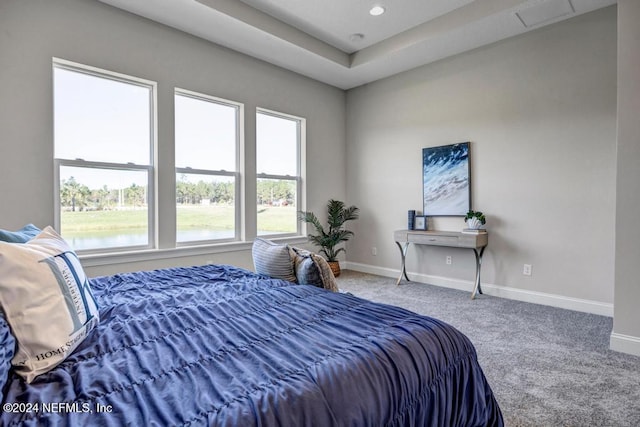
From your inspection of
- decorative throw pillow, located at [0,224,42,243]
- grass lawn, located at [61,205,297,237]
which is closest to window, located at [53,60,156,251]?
grass lawn, located at [61,205,297,237]

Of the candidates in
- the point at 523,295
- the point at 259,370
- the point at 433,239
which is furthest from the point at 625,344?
the point at 259,370

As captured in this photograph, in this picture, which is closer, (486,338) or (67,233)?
(486,338)

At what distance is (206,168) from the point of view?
13.3 feet

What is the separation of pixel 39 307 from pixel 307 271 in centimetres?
134

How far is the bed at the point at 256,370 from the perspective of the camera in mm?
784

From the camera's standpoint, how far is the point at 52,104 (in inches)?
114

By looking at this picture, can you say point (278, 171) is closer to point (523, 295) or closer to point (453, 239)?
point (453, 239)

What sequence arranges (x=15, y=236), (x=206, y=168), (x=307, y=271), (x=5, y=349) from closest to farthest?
(x=5, y=349) < (x=15, y=236) < (x=307, y=271) < (x=206, y=168)

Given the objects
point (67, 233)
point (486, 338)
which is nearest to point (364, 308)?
point (486, 338)

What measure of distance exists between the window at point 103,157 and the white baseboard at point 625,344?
424cm

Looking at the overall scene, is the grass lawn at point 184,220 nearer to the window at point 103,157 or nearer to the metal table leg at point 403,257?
the window at point 103,157

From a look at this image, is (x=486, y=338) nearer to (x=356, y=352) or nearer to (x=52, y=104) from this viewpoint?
(x=356, y=352)

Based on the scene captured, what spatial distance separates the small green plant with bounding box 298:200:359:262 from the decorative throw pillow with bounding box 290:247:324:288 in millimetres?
2790

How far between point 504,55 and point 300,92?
269cm
